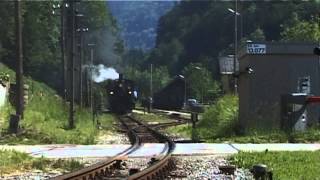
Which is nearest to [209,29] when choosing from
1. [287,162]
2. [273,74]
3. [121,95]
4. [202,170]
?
[121,95]

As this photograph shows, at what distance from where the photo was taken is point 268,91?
29219mm

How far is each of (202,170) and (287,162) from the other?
2145 millimetres

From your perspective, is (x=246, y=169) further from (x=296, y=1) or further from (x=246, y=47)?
(x=296, y=1)

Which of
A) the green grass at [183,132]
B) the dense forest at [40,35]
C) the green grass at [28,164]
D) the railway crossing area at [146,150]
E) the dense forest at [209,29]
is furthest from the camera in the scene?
the dense forest at [209,29]

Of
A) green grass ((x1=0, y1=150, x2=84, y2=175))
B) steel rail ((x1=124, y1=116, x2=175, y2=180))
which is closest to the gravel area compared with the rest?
steel rail ((x1=124, y1=116, x2=175, y2=180))

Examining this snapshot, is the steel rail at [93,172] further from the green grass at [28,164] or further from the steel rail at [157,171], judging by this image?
the steel rail at [157,171]

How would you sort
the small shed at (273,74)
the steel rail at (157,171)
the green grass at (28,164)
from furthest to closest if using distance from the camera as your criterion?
the small shed at (273,74) → the green grass at (28,164) → the steel rail at (157,171)

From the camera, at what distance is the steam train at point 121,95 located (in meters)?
78.0

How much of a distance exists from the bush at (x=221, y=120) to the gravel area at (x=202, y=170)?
10801 millimetres

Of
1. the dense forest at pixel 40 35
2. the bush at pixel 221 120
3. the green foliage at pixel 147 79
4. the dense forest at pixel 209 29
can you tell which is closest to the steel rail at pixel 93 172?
the bush at pixel 221 120

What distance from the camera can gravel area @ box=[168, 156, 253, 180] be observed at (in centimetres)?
1476

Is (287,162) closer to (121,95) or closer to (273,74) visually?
(273,74)

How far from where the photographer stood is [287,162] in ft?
55.5

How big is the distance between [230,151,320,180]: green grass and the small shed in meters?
9.46
